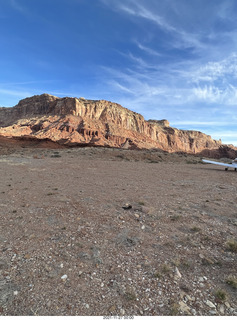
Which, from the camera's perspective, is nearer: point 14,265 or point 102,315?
point 102,315

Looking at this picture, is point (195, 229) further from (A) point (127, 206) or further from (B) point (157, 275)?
(A) point (127, 206)

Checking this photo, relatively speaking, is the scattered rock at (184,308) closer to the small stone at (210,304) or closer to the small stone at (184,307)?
the small stone at (184,307)

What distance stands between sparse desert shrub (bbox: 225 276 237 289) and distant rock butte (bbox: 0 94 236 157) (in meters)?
67.7

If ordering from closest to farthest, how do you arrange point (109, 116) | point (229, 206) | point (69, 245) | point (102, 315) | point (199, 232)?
point (102, 315), point (69, 245), point (199, 232), point (229, 206), point (109, 116)

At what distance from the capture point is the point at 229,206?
290 inches

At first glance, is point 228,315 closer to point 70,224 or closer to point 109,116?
point 70,224

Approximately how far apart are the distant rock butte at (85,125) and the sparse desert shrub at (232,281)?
67.7 meters

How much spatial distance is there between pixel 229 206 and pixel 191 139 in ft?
610

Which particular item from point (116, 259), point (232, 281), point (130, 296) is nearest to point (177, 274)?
point (232, 281)

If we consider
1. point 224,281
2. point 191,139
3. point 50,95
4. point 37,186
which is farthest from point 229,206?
point 191,139

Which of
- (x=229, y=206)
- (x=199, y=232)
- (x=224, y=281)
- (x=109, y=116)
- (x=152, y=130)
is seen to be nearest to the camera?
(x=224, y=281)

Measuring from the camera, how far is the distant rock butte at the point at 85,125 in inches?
3519

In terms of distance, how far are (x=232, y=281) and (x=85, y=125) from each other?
10146 centimetres

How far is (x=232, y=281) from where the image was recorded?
123 inches
